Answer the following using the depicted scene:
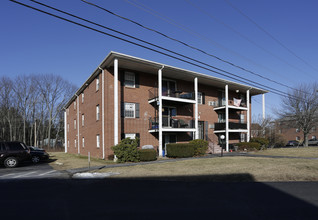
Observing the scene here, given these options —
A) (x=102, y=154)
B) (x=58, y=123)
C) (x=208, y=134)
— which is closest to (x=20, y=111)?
(x=58, y=123)

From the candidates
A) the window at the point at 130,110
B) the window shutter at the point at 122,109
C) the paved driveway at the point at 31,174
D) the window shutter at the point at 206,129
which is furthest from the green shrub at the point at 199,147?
the paved driveway at the point at 31,174

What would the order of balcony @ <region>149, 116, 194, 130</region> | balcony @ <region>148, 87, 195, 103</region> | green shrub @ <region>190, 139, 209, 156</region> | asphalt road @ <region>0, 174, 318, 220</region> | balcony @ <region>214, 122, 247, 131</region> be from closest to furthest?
asphalt road @ <region>0, 174, 318, 220</region> → green shrub @ <region>190, 139, 209, 156</region> → balcony @ <region>149, 116, 194, 130</region> → balcony @ <region>148, 87, 195, 103</region> → balcony @ <region>214, 122, 247, 131</region>

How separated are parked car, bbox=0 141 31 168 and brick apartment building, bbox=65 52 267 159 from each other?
594 cm

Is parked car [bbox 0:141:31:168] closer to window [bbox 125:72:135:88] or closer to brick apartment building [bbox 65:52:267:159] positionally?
brick apartment building [bbox 65:52:267:159]

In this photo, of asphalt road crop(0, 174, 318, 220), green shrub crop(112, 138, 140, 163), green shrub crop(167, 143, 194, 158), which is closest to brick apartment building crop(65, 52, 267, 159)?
green shrub crop(167, 143, 194, 158)

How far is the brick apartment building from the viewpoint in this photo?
63.1 feet

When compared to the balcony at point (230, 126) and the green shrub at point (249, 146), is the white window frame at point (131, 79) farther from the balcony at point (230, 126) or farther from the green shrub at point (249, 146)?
the green shrub at point (249, 146)

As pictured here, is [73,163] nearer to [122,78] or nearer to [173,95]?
[122,78]

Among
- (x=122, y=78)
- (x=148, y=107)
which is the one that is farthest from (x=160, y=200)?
(x=148, y=107)

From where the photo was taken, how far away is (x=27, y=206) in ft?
19.2

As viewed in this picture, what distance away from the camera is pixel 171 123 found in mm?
21859

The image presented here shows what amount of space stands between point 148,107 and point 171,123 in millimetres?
2606

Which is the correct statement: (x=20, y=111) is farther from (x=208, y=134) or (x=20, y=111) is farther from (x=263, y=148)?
(x=263, y=148)

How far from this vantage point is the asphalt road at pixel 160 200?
5078mm
